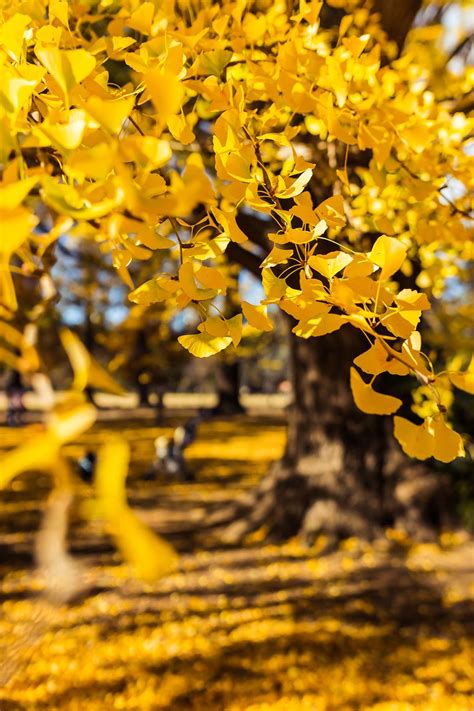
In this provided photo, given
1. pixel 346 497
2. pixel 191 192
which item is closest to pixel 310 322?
pixel 191 192

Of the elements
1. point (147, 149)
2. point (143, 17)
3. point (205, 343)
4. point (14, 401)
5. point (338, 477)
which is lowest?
point (338, 477)

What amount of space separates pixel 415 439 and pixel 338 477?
6096 millimetres

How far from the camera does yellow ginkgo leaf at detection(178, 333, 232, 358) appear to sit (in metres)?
1.14

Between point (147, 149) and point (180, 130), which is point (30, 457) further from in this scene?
point (180, 130)

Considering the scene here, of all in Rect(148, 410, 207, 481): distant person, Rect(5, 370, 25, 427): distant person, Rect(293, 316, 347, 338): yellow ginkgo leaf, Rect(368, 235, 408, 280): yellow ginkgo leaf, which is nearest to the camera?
Rect(368, 235, 408, 280): yellow ginkgo leaf

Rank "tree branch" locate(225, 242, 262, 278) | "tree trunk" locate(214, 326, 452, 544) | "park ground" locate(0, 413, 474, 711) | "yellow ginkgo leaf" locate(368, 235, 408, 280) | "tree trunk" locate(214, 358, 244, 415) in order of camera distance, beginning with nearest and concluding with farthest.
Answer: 1. "yellow ginkgo leaf" locate(368, 235, 408, 280)
2. "park ground" locate(0, 413, 474, 711)
3. "tree branch" locate(225, 242, 262, 278)
4. "tree trunk" locate(214, 326, 452, 544)
5. "tree trunk" locate(214, 358, 244, 415)

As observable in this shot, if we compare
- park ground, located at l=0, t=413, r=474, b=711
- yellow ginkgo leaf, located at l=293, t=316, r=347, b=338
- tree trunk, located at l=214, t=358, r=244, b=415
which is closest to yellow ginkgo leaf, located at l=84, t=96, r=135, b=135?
yellow ginkgo leaf, located at l=293, t=316, r=347, b=338

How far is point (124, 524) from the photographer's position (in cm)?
64

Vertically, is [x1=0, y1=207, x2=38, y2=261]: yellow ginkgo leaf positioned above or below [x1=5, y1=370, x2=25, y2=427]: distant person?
above

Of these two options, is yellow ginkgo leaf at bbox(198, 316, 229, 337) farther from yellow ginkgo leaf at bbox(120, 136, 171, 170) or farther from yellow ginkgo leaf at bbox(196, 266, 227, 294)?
yellow ginkgo leaf at bbox(120, 136, 171, 170)

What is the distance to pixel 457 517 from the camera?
289 inches

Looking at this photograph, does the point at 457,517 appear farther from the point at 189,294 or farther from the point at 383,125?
the point at 189,294

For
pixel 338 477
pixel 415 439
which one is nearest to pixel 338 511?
pixel 338 477

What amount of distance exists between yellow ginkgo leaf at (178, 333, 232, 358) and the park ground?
1.10 metres
